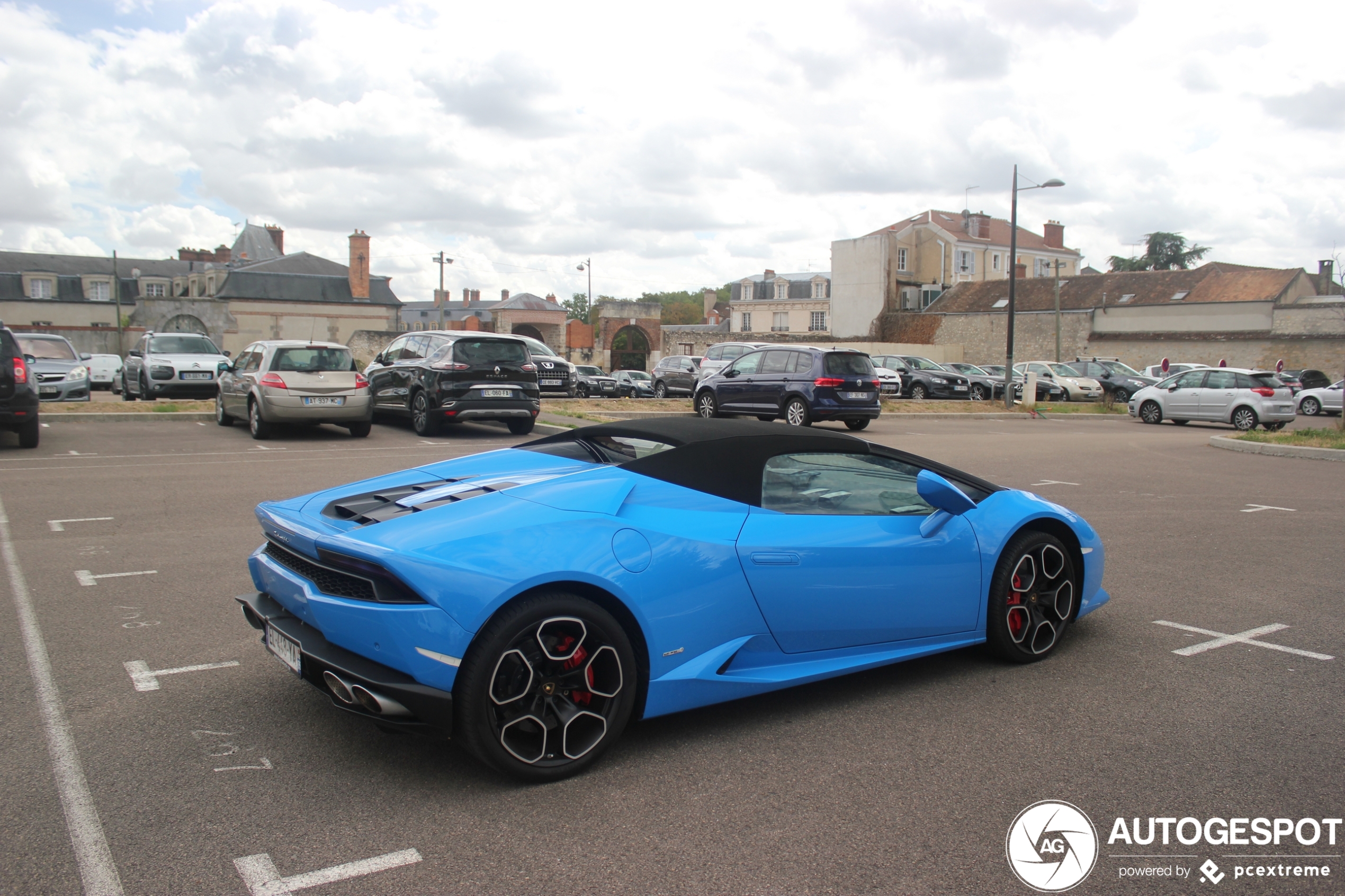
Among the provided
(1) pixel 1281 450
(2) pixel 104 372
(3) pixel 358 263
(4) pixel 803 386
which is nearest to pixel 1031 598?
(4) pixel 803 386

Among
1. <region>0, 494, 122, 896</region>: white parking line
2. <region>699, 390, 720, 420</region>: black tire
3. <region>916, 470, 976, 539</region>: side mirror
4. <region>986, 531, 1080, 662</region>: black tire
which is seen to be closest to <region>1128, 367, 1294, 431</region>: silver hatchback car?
<region>699, 390, 720, 420</region>: black tire

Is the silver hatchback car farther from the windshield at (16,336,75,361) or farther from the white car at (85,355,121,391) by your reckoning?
the white car at (85,355,121,391)

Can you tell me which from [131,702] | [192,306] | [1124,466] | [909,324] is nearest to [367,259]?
[192,306]

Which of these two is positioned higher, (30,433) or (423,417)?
(423,417)

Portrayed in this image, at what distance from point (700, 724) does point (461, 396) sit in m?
12.3

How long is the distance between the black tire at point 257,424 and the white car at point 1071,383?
2605 centimetres

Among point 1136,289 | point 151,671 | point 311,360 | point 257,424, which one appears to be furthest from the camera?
point 1136,289

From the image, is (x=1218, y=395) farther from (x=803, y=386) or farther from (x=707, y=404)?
(x=707, y=404)

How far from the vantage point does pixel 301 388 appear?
14828 mm

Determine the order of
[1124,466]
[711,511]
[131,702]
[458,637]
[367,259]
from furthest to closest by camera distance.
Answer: [367,259] < [1124,466] < [131,702] < [711,511] < [458,637]

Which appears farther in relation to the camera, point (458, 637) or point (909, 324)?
point (909, 324)

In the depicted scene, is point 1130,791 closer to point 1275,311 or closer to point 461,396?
point 461,396

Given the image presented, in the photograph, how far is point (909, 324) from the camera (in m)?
65.2

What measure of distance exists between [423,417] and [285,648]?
41.6ft
